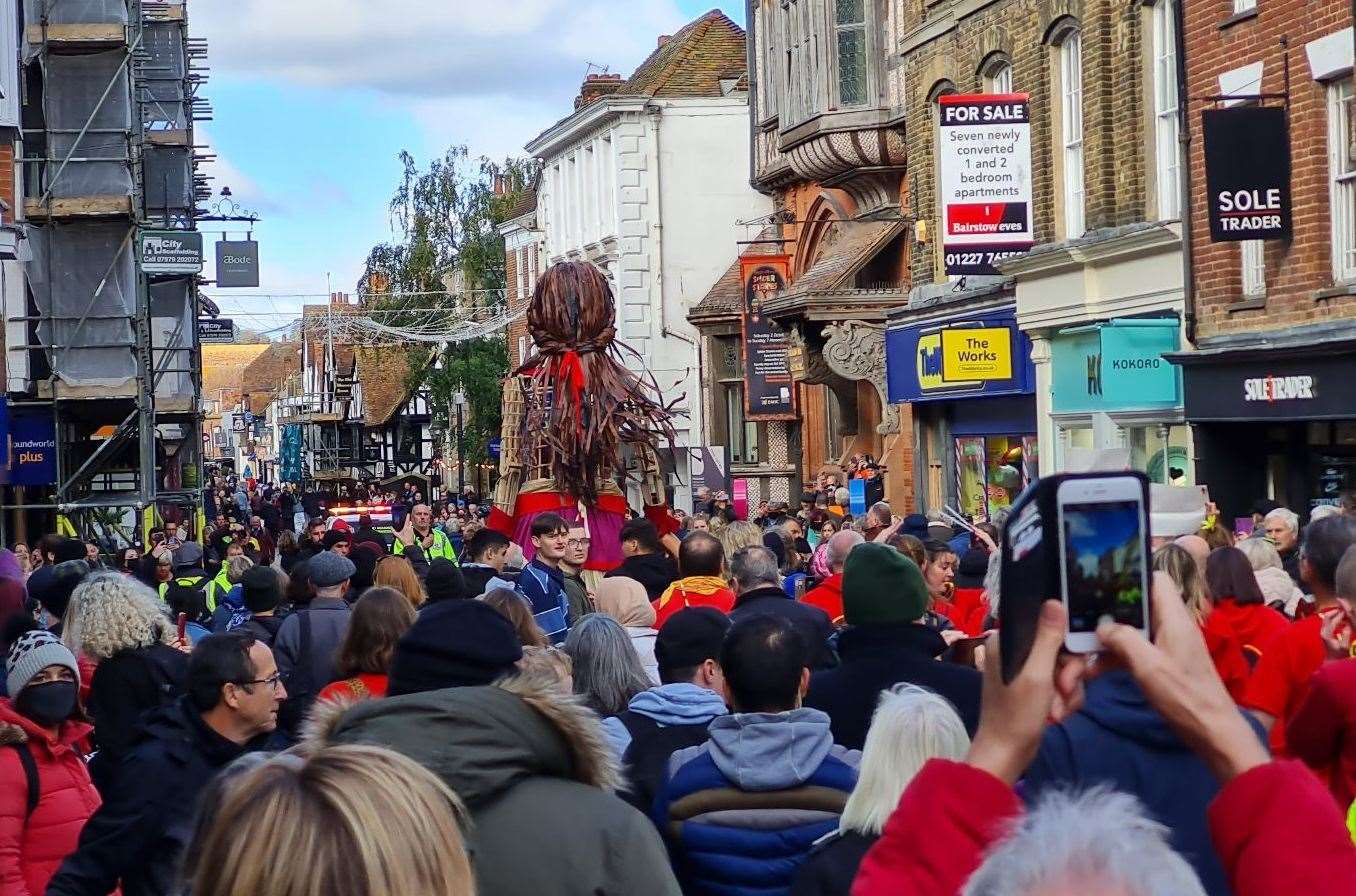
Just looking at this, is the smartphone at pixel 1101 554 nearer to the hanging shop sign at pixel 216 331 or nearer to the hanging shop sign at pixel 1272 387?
the hanging shop sign at pixel 1272 387

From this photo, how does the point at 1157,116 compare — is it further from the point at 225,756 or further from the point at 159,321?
the point at 159,321

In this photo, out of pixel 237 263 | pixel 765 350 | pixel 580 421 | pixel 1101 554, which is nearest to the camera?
pixel 1101 554

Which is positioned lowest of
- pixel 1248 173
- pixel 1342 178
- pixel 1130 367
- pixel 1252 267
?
pixel 1130 367

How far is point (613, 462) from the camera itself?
1298 centimetres

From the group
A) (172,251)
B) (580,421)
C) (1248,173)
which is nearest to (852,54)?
(172,251)

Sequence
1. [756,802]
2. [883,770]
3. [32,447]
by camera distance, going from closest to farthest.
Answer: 1. [883,770]
2. [756,802]
3. [32,447]

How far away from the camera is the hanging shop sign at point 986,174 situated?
24234 millimetres

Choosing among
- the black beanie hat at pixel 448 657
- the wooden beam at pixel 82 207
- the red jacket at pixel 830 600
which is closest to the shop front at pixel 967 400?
the wooden beam at pixel 82 207

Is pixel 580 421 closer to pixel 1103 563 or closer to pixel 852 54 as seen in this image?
pixel 1103 563

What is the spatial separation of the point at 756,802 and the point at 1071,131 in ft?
64.9

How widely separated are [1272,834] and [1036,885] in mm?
509

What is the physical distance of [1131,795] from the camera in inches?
107

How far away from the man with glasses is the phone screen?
8.41 metres

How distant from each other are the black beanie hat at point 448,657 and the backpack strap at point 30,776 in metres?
2.19
